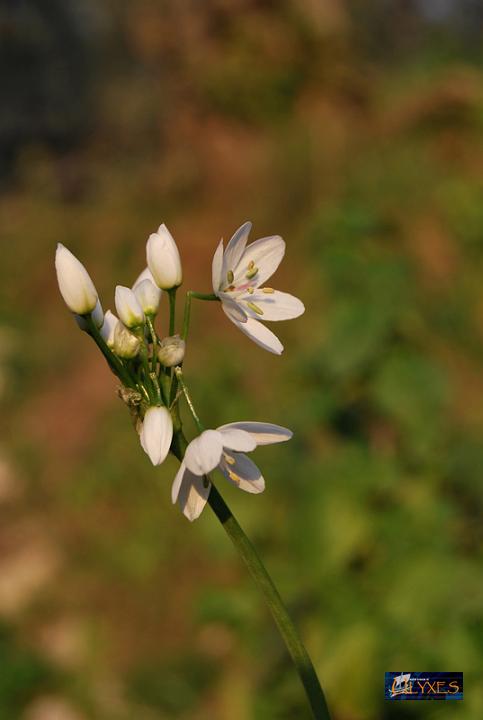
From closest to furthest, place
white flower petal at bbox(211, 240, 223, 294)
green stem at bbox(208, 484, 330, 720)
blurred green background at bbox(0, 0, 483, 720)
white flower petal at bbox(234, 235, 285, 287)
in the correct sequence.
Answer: green stem at bbox(208, 484, 330, 720) → white flower petal at bbox(211, 240, 223, 294) → white flower petal at bbox(234, 235, 285, 287) → blurred green background at bbox(0, 0, 483, 720)

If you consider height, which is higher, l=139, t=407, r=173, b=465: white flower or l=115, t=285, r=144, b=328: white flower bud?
l=115, t=285, r=144, b=328: white flower bud

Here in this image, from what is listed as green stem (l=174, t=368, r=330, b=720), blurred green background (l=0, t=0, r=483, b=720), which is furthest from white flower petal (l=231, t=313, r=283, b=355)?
blurred green background (l=0, t=0, r=483, b=720)

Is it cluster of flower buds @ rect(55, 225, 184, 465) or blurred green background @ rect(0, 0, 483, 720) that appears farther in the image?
blurred green background @ rect(0, 0, 483, 720)

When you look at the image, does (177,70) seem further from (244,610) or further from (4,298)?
(244,610)

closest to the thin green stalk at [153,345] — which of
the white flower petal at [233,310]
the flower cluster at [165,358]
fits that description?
the flower cluster at [165,358]

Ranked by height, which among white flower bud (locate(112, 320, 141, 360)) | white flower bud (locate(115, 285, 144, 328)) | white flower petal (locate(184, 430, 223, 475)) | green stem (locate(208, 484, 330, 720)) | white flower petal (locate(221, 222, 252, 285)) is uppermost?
white flower petal (locate(221, 222, 252, 285))

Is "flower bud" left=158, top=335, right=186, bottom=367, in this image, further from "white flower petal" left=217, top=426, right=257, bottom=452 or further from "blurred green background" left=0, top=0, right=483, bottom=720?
"blurred green background" left=0, top=0, right=483, bottom=720
